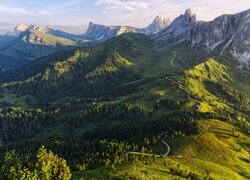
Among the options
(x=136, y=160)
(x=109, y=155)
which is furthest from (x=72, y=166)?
(x=136, y=160)

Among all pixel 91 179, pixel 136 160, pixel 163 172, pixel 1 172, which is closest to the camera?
pixel 1 172

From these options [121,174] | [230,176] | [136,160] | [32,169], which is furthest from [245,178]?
[32,169]

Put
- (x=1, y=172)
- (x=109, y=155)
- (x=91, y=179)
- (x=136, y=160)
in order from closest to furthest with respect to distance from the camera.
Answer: (x=1, y=172)
(x=91, y=179)
(x=136, y=160)
(x=109, y=155)

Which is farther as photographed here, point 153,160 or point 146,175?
point 153,160

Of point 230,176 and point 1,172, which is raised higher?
point 1,172

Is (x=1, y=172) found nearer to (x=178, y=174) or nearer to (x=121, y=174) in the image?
(x=121, y=174)

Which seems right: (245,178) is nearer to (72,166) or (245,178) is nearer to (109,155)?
(109,155)
